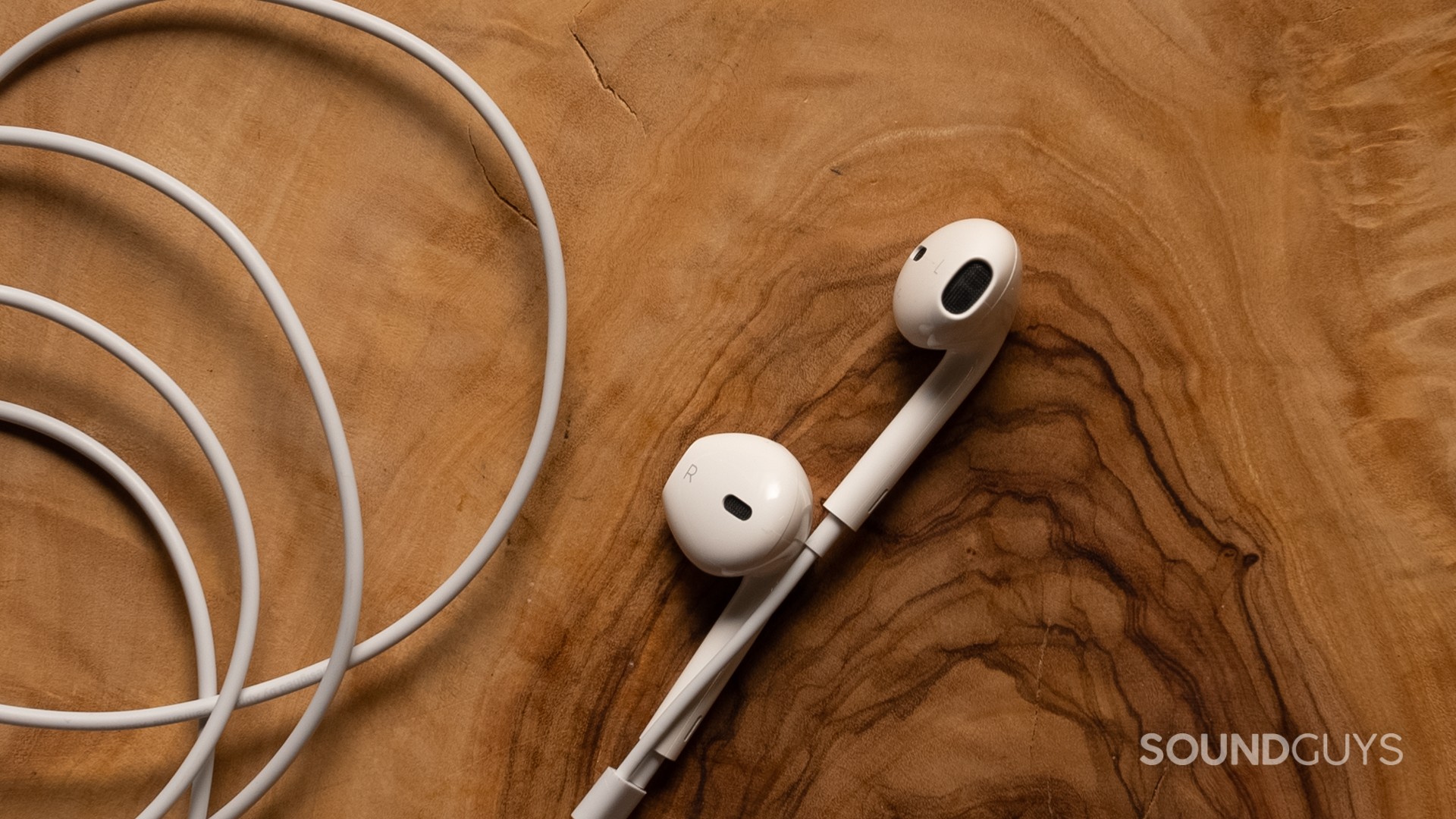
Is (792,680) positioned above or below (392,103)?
below

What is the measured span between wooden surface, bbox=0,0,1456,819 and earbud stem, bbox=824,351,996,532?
0.09 ft

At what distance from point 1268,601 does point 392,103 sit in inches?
27.0

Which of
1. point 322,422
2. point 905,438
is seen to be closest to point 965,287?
point 905,438

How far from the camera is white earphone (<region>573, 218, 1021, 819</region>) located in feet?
1.79

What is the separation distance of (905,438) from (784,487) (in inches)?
3.4

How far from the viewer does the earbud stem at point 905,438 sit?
1.91 feet

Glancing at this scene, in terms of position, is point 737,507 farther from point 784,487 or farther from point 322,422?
point 322,422

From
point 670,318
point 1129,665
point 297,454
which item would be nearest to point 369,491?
point 297,454

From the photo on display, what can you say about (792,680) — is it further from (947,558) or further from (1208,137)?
(1208,137)

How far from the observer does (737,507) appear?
0.57 m

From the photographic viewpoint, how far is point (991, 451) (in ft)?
2.01

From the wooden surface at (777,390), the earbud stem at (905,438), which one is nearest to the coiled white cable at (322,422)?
the wooden surface at (777,390)

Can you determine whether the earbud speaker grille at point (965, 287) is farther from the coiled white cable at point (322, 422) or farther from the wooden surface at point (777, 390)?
the coiled white cable at point (322, 422)

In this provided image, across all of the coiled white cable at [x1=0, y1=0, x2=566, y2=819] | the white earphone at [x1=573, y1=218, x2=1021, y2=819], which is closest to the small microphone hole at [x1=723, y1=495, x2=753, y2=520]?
the white earphone at [x1=573, y1=218, x2=1021, y2=819]
